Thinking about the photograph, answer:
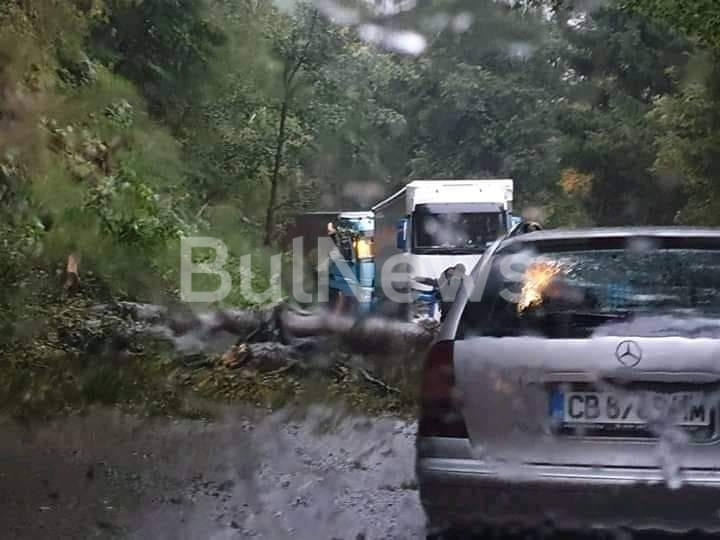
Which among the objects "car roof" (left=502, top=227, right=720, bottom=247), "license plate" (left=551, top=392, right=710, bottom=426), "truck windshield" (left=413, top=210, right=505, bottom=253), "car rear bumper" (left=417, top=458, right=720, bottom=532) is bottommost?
"car rear bumper" (left=417, top=458, right=720, bottom=532)

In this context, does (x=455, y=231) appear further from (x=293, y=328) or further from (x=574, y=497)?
(x=574, y=497)

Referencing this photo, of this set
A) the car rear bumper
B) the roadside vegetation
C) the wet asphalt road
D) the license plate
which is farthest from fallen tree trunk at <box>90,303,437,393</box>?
the license plate

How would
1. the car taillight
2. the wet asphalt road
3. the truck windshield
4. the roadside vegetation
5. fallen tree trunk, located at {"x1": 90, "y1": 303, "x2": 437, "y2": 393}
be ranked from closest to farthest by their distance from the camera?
the car taillight → the wet asphalt road → the roadside vegetation → fallen tree trunk, located at {"x1": 90, "y1": 303, "x2": 437, "y2": 393} → the truck windshield

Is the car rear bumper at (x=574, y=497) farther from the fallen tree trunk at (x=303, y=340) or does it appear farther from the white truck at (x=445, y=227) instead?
the white truck at (x=445, y=227)

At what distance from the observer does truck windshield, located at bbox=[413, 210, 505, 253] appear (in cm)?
1780

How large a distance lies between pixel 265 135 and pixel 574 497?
2584 centimetres

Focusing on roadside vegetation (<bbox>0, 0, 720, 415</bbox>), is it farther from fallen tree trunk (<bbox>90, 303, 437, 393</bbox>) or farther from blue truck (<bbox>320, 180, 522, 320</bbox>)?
blue truck (<bbox>320, 180, 522, 320</bbox>)

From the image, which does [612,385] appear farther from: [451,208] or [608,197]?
[608,197]

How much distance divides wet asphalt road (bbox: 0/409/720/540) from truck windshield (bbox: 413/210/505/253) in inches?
392

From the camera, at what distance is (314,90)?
30188mm

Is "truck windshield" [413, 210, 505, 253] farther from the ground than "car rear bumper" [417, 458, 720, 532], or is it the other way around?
"truck windshield" [413, 210, 505, 253]

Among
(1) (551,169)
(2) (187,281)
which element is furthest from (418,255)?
(1) (551,169)

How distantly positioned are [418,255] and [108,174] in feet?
26.7

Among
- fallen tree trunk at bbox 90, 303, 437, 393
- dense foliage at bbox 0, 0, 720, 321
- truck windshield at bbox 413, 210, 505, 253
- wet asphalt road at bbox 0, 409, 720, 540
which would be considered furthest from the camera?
truck windshield at bbox 413, 210, 505, 253
